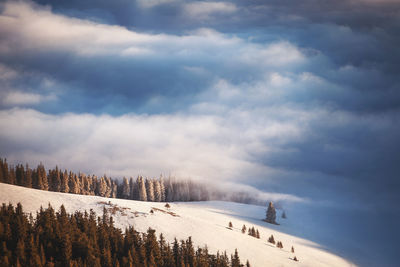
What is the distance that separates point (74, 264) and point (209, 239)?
42.5m

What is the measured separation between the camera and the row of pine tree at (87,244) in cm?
9062

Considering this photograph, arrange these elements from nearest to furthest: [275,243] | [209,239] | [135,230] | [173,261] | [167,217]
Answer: [173,261], [135,230], [209,239], [167,217], [275,243]

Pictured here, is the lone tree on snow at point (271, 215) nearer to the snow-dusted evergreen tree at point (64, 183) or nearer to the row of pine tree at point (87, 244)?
the row of pine tree at point (87, 244)

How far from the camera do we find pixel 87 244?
94.2 meters

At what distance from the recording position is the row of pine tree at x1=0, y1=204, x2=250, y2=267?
297ft

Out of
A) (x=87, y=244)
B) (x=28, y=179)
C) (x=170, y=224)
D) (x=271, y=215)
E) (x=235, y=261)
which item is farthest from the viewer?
(x=271, y=215)

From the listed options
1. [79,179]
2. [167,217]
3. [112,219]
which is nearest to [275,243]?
[167,217]

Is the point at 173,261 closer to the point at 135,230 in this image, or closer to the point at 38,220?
the point at 135,230

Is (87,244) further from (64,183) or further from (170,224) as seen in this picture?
(64,183)

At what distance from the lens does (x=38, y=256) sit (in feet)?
269

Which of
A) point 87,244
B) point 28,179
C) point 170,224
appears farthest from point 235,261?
point 28,179

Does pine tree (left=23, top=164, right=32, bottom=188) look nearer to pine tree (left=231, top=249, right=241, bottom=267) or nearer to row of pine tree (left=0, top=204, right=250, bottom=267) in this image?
row of pine tree (left=0, top=204, right=250, bottom=267)

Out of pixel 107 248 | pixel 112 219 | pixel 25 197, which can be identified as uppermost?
pixel 25 197

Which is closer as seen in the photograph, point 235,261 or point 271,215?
point 235,261
